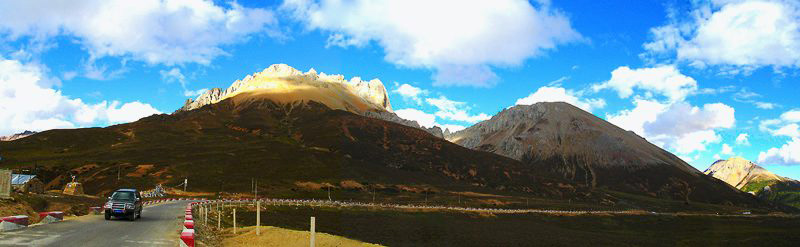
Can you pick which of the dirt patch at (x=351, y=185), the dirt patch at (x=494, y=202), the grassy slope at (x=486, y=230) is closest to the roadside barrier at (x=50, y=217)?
the grassy slope at (x=486, y=230)

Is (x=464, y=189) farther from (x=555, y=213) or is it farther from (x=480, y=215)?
(x=480, y=215)

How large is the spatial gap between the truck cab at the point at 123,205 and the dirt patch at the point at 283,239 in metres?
9.40

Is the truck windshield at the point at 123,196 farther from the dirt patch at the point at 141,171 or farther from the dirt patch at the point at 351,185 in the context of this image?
the dirt patch at the point at 351,185

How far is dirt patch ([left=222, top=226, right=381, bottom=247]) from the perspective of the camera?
26.6m

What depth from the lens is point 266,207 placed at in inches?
3440

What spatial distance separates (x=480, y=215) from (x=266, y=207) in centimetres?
4781

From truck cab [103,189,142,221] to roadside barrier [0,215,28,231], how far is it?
Answer: 7696 mm

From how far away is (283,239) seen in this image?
28.1m

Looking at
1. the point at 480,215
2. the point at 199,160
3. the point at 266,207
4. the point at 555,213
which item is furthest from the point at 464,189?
the point at 266,207

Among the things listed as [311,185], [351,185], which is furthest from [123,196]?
[351,185]

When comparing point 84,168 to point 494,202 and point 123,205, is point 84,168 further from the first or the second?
point 123,205

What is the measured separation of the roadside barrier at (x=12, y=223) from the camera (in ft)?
82.7

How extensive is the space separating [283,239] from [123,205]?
1482cm

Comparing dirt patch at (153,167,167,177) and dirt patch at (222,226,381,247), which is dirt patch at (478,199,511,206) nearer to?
dirt patch at (153,167,167,177)
